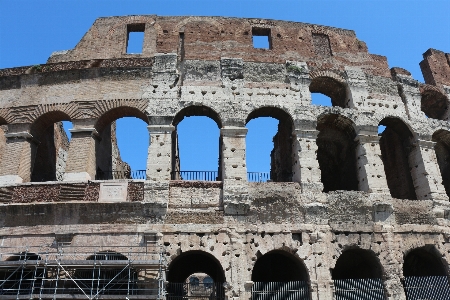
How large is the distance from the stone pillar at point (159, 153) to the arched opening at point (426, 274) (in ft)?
22.7

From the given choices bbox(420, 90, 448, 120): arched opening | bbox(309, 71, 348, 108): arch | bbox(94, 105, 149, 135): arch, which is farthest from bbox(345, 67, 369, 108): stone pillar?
bbox(94, 105, 149, 135): arch

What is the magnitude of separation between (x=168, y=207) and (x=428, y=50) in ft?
38.0

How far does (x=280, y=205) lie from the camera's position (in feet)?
34.6

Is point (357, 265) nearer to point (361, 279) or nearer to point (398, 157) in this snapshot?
point (361, 279)

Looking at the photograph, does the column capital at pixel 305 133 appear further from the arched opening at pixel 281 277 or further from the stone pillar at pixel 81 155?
the stone pillar at pixel 81 155

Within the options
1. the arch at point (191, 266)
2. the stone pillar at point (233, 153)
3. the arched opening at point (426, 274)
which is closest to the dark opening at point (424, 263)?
the arched opening at point (426, 274)

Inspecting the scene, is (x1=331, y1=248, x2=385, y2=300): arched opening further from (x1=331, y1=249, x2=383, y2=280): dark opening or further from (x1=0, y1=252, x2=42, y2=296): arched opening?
(x1=0, y1=252, x2=42, y2=296): arched opening

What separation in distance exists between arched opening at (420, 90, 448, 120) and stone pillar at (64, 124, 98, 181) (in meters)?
11.1

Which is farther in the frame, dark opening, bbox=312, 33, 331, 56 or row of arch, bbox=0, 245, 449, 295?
dark opening, bbox=312, 33, 331, 56

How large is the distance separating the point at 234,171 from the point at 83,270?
176 inches

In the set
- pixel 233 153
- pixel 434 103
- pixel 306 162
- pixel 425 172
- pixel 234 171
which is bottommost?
pixel 234 171

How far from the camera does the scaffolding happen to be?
859 cm

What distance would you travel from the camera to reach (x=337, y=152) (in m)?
14.1

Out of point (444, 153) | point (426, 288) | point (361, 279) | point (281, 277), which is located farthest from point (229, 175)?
point (444, 153)
